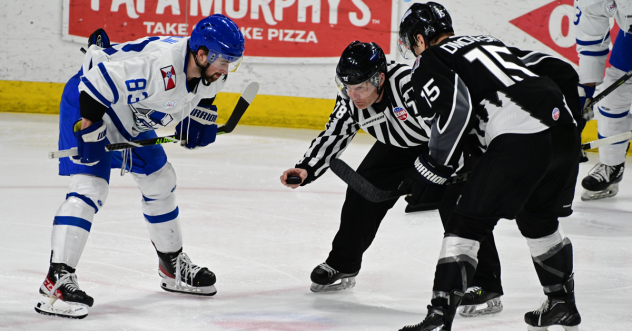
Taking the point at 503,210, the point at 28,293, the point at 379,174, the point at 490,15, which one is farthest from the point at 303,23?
the point at 503,210

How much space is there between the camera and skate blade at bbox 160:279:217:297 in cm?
258

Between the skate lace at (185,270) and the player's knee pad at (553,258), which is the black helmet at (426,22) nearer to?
the player's knee pad at (553,258)

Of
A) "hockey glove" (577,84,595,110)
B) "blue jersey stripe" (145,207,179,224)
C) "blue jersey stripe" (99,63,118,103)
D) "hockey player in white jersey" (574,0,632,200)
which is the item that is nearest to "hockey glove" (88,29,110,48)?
"blue jersey stripe" (99,63,118,103)

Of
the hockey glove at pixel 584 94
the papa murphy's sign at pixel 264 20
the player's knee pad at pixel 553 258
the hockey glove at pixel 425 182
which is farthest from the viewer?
the papa murphy's sign at pixel 264 20

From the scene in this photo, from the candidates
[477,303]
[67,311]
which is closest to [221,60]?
[67,311]

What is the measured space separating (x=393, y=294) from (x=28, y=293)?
4.06 feet

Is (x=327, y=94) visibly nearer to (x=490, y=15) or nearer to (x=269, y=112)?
(x=269, y=112)

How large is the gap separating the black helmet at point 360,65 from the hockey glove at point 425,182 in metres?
0.48

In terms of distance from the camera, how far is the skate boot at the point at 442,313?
6.28ft

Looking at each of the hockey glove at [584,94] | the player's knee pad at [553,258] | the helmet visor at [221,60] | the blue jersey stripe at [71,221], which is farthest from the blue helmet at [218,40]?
the hockey glove at [584,94]

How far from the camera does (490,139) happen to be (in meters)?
1.93

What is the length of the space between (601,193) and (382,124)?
93.1 inches

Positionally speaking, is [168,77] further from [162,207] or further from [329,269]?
[329,269]

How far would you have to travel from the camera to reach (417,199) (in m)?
2.04
